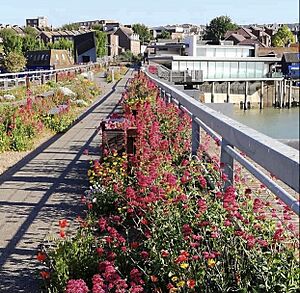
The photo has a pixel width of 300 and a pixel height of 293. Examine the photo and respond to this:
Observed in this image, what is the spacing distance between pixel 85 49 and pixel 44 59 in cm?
2886

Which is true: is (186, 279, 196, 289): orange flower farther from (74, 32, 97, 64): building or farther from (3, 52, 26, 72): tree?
(74, 32, 97, 64): building

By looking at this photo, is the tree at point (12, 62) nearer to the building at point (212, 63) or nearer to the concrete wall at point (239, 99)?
the building at point (212, 63)

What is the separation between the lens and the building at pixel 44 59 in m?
86.6

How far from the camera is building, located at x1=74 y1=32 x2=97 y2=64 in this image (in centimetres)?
11456

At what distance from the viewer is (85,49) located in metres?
117

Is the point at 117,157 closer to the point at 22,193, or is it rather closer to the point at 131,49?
the point at 22,193

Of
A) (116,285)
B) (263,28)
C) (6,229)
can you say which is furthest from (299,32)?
(263,28)

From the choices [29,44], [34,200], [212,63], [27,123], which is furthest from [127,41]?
[34,200]

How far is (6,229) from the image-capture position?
6262mm

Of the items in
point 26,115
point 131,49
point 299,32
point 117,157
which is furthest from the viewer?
point 131,49

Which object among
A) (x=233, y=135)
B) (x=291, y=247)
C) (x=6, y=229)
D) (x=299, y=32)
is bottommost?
(x=6, y=229)

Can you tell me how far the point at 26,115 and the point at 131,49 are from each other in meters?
137

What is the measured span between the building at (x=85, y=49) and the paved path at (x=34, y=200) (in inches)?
4083

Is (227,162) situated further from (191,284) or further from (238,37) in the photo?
(238,37)
